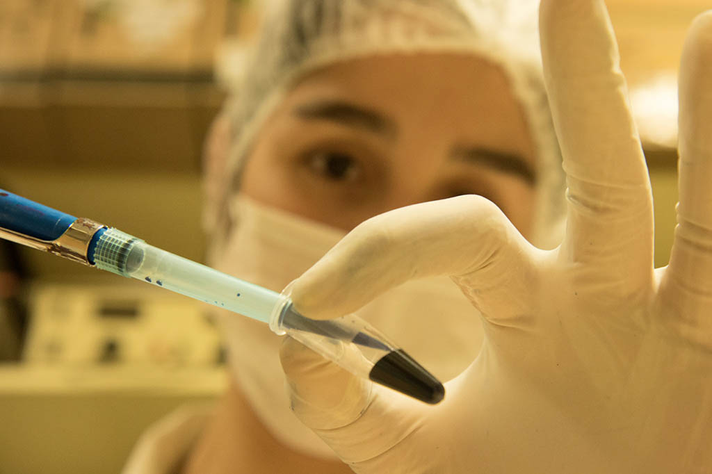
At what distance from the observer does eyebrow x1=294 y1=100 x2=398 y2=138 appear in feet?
2.63

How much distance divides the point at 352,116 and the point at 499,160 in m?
0.22

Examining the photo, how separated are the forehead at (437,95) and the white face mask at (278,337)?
0.62 feet

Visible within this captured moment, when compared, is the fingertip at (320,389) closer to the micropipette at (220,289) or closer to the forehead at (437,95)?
the micropipette at (220,289)

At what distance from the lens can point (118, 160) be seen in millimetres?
1638

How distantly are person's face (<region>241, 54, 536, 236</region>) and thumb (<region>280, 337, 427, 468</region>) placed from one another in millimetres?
381

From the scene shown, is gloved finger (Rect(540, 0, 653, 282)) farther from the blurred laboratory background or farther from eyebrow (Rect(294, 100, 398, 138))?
the blurred laboratory background

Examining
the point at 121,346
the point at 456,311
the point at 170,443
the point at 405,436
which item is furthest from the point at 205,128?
the point at 405,436

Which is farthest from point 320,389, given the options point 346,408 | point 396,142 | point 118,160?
point 118,160

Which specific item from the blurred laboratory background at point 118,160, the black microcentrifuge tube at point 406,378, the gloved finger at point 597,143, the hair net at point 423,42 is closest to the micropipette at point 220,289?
the black microcentrifuge tube at point 406,378

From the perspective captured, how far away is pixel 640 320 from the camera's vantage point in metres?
0.44

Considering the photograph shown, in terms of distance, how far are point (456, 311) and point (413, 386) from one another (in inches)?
15.7

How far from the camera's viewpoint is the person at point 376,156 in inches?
30.8

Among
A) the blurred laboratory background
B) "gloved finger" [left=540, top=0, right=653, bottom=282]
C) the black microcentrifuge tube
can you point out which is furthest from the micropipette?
the blurred laboratory background

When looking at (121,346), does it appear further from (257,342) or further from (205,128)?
(257,342)
